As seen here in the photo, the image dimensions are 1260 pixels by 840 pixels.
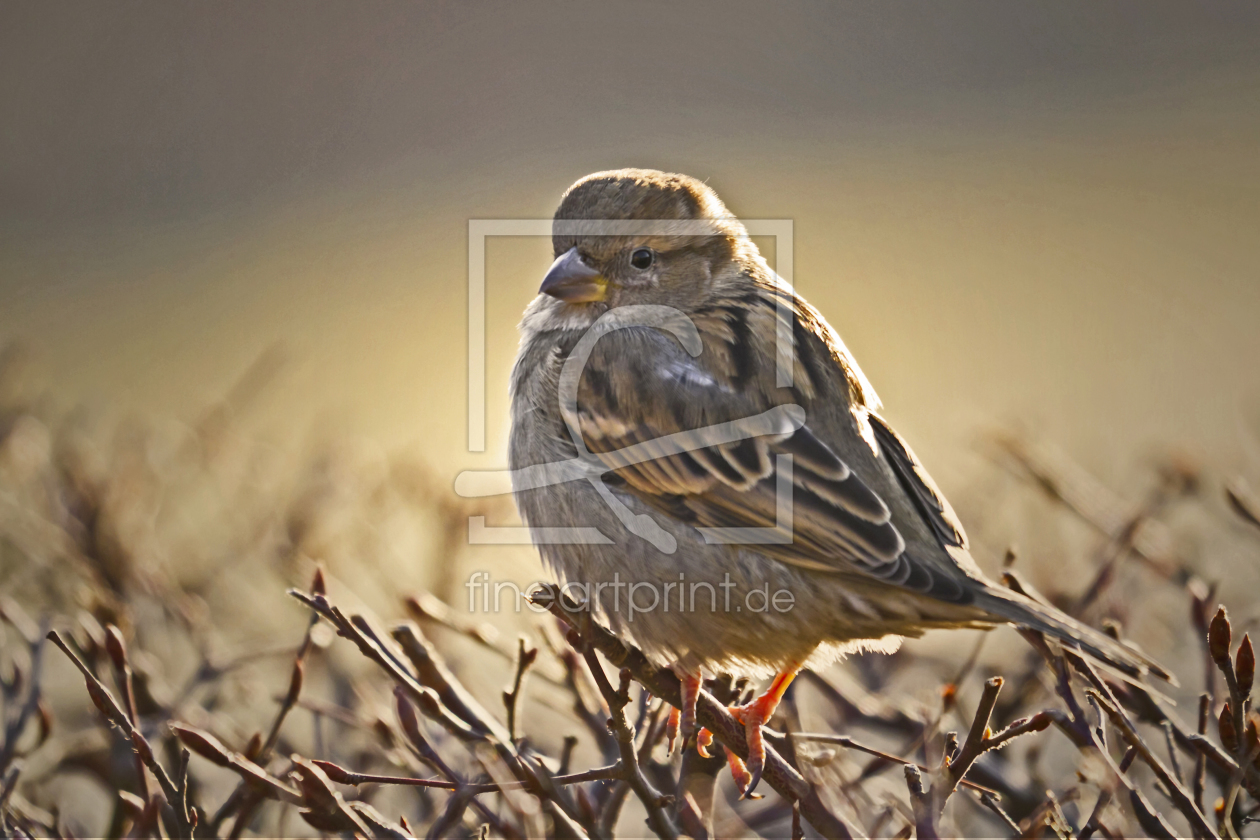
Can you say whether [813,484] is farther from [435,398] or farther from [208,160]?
[208,160]

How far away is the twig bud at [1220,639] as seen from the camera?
5.47 ft

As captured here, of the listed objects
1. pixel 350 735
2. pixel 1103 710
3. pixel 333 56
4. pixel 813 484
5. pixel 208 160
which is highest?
pixel 333 56

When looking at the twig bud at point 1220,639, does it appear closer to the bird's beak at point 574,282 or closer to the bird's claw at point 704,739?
the bird's claw at point 704,739

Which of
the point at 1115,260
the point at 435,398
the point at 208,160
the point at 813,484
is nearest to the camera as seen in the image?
the point at 813,484

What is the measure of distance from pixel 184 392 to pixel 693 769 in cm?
528

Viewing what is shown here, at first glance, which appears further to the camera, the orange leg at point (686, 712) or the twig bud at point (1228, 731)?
the orange leg at point (686, 712)

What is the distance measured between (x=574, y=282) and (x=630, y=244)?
0.69 ft

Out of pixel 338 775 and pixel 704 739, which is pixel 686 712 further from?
pixel 338 775

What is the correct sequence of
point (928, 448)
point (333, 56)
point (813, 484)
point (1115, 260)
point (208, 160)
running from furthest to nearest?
1. point (208, 160)
2. point (1115, 260)
3. point (333, 56)
4. point (928, 448)
5. point (813, 484)

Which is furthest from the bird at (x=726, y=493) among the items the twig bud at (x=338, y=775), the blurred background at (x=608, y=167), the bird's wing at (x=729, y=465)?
A: the blurred background at (x=608, y=167)

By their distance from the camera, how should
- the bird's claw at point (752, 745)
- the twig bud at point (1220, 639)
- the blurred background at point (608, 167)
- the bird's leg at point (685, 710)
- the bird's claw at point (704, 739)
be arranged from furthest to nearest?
the blurred background at point (608, 167), the bird's claw at point (704, 739), the bird's leg at point (685, 710), the bird's claw at point (752, 745), the twig bud at point (1220, 639)

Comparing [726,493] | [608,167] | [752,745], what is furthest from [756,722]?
[608,167]

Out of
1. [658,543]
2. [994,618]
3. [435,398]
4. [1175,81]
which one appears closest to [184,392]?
[435,398]

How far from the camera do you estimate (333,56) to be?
→ 21.2 ft
